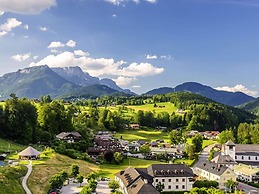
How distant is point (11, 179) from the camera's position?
42344 mm

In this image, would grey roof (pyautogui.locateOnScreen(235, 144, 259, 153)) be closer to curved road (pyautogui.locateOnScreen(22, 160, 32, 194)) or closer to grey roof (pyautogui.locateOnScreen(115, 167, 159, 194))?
grey roof (pyautogui.locateOnScreen(115, 167, 159, 194))

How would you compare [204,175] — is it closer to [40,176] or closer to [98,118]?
[40,176]

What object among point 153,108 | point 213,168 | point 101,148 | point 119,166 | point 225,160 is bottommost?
point 119,166

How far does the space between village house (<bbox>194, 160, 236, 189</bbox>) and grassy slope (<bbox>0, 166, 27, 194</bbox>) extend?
32.6 metres

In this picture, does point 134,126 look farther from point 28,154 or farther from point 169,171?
point 169,171

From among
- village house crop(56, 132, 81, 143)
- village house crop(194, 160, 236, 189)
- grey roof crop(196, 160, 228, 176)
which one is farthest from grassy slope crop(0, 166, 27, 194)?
grey roof crop(196, 160, 228, 176)

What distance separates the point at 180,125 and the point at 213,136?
90.7 ft

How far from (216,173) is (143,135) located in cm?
6676

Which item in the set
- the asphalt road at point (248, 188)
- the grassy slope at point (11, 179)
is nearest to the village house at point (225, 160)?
the asphalt road at point (248, 188)

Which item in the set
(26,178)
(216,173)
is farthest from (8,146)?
(216,173)

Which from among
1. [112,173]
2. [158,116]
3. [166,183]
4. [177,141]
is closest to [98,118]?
[158,116]

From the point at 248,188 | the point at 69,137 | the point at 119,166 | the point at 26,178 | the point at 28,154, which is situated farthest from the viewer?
the point at 69,137

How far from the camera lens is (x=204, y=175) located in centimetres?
6300

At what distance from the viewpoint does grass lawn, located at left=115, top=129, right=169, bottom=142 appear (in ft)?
385
